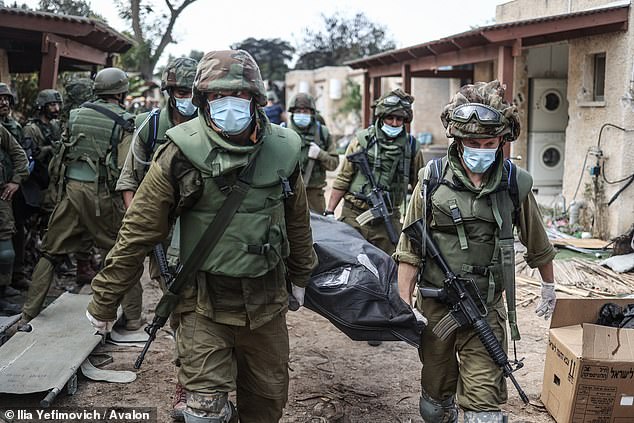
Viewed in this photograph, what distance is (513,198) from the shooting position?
3492 mm

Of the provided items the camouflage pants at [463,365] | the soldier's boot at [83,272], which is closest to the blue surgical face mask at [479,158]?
the camouflage pants at [463,365]

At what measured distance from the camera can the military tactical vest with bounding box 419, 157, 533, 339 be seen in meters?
3.45

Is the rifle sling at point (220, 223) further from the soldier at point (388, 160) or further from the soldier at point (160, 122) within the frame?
the soldier at point (388, 160)

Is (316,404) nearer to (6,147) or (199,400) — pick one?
(199,400)

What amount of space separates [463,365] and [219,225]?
143cm

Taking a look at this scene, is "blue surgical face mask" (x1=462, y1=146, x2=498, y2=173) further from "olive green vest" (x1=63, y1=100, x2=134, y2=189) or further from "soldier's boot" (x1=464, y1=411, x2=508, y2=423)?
"olive green vest" (x1=63, y1=100, x2=134, y2=189)

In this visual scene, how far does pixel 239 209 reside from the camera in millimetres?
3051

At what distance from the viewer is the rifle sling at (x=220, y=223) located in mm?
3020

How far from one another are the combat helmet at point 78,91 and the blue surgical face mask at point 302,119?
6.80 feet

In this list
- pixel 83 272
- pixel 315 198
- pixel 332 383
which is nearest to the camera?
pixel 332 383

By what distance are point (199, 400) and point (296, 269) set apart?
0.79 m

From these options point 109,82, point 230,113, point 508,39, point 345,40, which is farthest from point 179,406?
point 345,40

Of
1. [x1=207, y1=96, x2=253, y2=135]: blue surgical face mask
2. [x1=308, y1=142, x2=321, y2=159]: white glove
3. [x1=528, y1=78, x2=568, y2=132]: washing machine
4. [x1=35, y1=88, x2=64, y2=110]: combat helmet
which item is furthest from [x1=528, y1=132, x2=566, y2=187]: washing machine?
[x1=207, y1=96, x2=253, y2=135]: blue surgical face mask

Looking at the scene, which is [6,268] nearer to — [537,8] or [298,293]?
[298,293]
